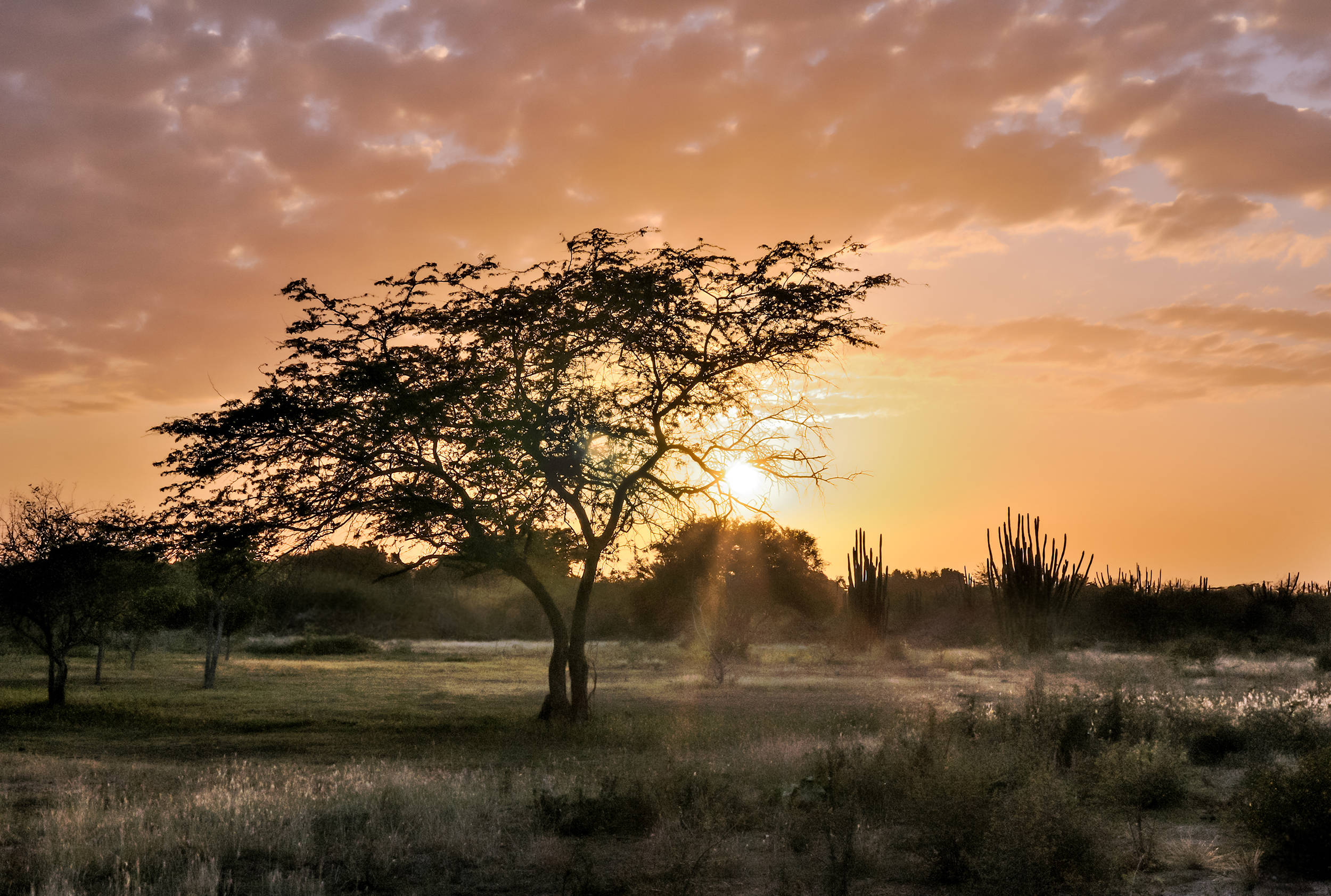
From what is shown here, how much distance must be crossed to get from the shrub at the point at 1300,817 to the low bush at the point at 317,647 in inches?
2151

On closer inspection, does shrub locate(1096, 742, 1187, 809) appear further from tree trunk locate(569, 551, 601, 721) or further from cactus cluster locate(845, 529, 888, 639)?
cactus cluster locate(845, 529, 888, 639)

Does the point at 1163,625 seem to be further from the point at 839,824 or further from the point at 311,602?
the point at 311,602

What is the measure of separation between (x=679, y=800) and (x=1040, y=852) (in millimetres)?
4090

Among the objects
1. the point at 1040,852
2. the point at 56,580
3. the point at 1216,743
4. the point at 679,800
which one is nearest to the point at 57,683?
the point at 56,580

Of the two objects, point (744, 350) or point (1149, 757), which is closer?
point (1149, 757)

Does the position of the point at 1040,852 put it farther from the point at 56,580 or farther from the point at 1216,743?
the point at 56,580

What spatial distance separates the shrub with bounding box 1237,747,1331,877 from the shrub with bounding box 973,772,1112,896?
181 cm

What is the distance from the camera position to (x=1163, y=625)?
5609cm

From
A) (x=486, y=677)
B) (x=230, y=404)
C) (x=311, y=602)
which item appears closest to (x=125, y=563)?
(x=230, y=404)

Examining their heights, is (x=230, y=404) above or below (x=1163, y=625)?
above

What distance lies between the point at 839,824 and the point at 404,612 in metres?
90.6

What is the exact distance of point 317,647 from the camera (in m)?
58.0

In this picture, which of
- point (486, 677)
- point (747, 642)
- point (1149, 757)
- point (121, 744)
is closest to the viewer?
point (1149, 757)

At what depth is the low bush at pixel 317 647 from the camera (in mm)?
56781
